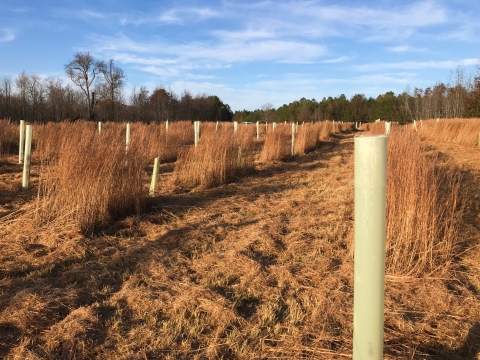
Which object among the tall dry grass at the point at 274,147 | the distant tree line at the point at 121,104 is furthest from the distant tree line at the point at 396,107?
the tall dry grass at the point at 274,147

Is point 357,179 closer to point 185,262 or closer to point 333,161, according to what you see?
point 185,262

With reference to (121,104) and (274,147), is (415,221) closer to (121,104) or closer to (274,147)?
(274,147)

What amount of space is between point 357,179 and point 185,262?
2434 mm

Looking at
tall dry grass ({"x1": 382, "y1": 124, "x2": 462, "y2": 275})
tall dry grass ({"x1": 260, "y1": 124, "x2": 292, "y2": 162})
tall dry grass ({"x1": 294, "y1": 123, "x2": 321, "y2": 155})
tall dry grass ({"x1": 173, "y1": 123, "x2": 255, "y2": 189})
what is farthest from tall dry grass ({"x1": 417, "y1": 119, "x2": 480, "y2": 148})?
tall dry grass ({"x1": 382, "y1": 124, "x2": 462, "y2": 275})

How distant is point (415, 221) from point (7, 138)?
12813mm

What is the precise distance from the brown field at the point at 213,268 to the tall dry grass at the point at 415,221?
1 cm

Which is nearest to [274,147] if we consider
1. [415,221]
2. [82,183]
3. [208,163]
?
[208,163]

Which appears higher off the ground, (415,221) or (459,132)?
(459,132)

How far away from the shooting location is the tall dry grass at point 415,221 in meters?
3.20

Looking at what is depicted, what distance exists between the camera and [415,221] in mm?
3254

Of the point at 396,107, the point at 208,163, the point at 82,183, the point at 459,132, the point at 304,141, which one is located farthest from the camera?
the point at 396,107

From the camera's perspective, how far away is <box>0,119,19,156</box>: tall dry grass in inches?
444

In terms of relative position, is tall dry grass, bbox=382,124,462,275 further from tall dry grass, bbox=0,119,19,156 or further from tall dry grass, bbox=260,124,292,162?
tall dry grass, bbox=0,119,19,156

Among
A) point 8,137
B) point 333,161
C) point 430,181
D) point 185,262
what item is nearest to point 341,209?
point 430,181
